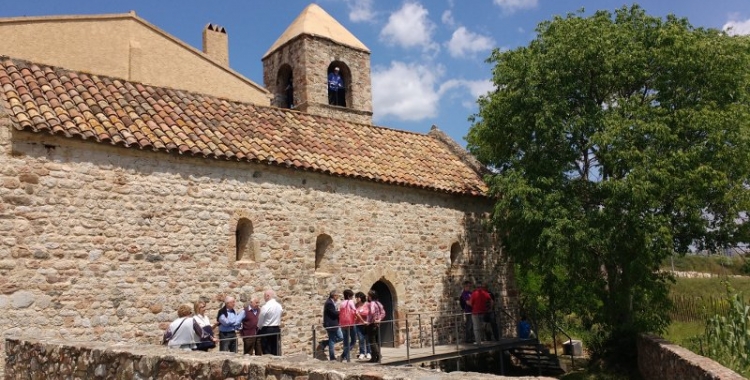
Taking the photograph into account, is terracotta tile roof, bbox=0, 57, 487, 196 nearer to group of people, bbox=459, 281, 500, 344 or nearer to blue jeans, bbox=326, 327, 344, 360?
group of people, bbox=459, 281, 500, 344

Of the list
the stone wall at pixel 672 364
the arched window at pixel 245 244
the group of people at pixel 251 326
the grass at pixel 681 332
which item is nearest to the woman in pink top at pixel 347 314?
the group of people at pixel 251 326

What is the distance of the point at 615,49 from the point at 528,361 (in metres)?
8.91

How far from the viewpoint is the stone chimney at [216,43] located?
2339 cm

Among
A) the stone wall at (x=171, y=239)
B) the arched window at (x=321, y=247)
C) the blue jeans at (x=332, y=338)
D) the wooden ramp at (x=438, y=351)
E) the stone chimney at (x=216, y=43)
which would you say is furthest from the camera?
the stone chimney at (x=216, y=43)

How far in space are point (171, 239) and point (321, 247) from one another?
151 inches

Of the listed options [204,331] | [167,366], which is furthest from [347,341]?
[167,366]

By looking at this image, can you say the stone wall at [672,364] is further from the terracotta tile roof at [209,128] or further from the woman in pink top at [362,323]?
the terracotta tile roof at [209,128]

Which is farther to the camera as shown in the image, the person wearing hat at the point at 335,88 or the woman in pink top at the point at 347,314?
the person wearing hat at the point at 335,88

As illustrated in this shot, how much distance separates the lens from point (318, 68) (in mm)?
24031

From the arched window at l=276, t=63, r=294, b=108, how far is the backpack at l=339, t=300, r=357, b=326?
13.5 m

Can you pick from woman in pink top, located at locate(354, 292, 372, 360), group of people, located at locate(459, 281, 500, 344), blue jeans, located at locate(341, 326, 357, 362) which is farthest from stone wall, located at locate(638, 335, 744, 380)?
blue jeans, located at locate(341, 326, 357, 362)

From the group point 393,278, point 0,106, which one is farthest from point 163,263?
point 393,278

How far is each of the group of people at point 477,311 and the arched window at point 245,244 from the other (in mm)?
5871

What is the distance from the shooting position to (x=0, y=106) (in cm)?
1065
